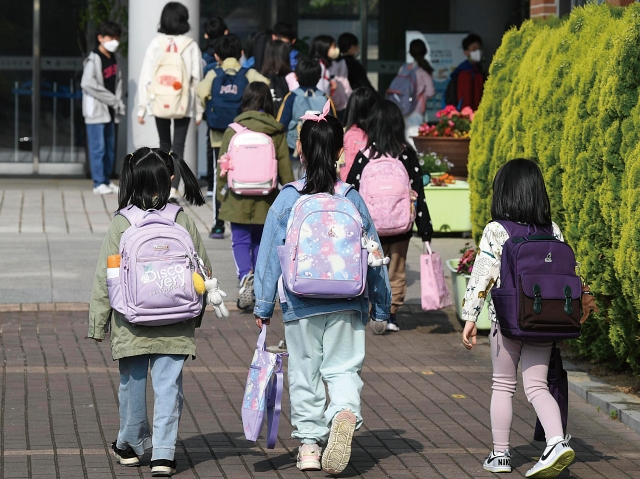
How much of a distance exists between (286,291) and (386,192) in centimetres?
302

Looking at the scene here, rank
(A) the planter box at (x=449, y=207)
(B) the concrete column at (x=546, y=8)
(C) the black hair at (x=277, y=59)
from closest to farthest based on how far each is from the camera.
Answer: (B) the concrete column at (x=546, y=8), (C) the black hair at (x=277, y=59), (A) the planter box at (x=449, y=207)

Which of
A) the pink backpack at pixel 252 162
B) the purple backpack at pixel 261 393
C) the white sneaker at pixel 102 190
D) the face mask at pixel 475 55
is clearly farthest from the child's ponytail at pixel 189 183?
the face mask at pixel 475 55

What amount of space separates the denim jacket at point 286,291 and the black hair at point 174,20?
306 inches

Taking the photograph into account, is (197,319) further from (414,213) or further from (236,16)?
(236,16)

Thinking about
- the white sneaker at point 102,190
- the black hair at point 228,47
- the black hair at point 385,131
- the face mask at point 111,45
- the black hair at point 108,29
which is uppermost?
the black hair at point 108,29

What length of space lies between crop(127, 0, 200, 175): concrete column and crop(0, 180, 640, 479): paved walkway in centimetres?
429

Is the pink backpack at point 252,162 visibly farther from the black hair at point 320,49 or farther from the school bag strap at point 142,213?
the black hair at point 320,49

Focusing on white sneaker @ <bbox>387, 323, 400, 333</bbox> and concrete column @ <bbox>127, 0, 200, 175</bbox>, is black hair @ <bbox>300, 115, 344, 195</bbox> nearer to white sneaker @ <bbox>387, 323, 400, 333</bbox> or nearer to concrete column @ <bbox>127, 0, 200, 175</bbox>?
white sneaker @ <bbox>387, 323, 400, 333</bbox>

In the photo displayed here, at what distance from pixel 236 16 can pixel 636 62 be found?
1167cm

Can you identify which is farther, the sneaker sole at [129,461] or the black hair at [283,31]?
the black hair at [283,31]

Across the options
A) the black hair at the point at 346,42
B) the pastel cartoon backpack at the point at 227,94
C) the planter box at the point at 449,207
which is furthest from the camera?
the black hair at the point at 346,42

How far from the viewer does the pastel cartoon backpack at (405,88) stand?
674 inches

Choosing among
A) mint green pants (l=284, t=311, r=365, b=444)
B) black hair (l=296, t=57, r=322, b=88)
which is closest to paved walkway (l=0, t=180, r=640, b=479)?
mint green pants (l=284, t=311, r=365, b=444)

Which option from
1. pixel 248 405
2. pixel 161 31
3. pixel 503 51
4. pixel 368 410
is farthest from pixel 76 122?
pixel 248 405
